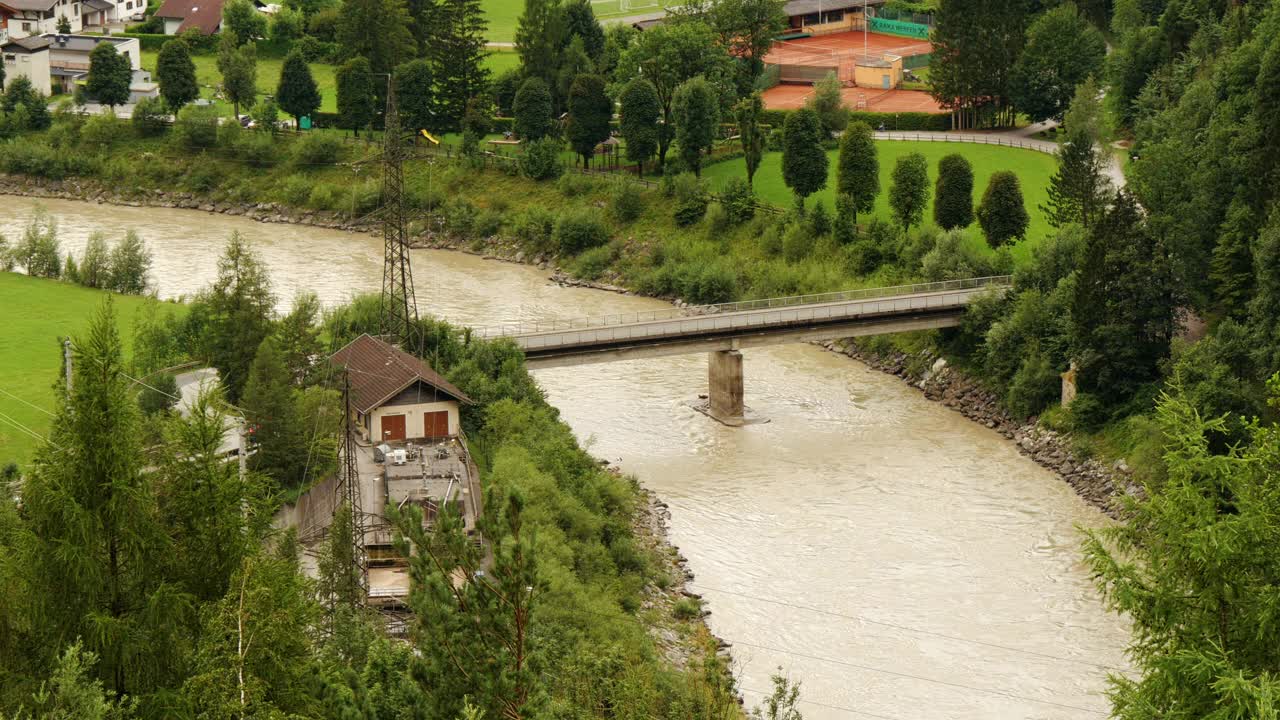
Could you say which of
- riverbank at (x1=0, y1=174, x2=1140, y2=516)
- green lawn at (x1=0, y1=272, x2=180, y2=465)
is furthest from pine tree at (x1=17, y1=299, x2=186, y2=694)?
green lawn at (x1=0, y1=272, x2=180, y2=465)

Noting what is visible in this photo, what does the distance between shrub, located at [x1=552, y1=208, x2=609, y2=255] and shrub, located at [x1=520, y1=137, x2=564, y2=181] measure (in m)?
3.63

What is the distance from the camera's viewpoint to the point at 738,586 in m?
28.1

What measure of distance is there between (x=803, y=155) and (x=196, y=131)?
72.2 ft

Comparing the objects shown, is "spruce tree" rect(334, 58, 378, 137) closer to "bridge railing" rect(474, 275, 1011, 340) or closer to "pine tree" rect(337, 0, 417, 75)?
"pine tree" rect(337, 0, 417, 75)

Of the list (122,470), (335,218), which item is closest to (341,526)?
(122,470)

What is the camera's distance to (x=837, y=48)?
69.1 meters

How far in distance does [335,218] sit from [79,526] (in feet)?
145

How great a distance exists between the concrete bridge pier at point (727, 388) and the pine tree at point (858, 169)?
10.5 meters

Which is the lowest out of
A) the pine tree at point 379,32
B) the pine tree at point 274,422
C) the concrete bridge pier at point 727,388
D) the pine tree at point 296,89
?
the concrete bridge pier at point 727,388

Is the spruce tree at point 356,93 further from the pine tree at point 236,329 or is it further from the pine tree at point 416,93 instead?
the pine tree at point 236,329

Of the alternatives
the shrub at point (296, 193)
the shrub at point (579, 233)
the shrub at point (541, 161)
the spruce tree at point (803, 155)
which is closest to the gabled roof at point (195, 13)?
the shrub at point (296, 193)

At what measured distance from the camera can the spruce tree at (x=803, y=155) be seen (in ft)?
157

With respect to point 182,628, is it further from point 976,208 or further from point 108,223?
point 108,223

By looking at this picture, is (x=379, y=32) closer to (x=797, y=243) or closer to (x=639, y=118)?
(x=639, y=118)
